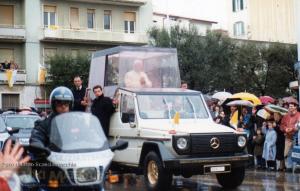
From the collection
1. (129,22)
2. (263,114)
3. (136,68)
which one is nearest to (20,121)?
(136,68)

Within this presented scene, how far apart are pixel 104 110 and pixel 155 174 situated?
2260 mm

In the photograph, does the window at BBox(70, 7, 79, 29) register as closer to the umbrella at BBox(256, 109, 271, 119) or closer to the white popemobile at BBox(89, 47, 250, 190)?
the umbrella at BBox(256, 109, 271, 119)

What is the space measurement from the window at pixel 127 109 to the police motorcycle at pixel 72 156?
5.35 m

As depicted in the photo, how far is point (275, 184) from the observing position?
450 inches

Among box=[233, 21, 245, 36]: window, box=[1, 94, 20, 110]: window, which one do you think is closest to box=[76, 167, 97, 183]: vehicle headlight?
box=[1, 94, 20, 110]: window

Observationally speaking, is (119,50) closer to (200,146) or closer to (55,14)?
(200,146)

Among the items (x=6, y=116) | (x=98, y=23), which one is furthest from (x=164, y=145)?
(x=98, y=23)

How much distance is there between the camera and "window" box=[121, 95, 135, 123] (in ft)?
37.4

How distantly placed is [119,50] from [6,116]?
307 inches

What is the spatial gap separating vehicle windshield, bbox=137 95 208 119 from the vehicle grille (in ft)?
4.22

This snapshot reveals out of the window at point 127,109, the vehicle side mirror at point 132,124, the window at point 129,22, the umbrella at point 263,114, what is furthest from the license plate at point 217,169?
the window at point 129,22

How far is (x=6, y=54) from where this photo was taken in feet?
132

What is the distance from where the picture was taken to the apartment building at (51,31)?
131ft

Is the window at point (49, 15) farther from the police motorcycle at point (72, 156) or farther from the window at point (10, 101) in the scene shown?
the police motorcycle at point (72, 156)
